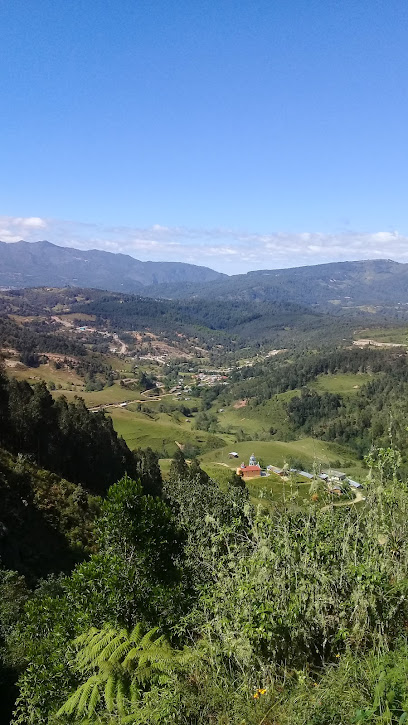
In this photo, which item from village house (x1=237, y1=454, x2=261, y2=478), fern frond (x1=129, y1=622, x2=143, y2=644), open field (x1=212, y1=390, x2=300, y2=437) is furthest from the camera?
open field (x1=212, y1=390, x2=300, y2=437)

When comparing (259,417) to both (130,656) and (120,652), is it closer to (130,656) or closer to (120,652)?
(120,652)

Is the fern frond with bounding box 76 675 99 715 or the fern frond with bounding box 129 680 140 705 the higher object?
the fern frond with bounding box 129 680 140 705

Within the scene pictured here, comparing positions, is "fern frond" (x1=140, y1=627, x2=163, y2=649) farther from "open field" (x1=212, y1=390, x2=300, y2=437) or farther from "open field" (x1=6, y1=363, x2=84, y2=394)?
"open field" (x1=6, y1=363, x2=84, y2=394)

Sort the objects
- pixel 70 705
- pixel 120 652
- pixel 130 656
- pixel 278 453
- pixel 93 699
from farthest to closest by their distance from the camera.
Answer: pixel 278 453 → pixel 120 652 → pixel 130 656 → pixel 70 705 → pixel 93 699

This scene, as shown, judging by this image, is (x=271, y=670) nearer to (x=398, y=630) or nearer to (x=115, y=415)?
(x=398, y=630)

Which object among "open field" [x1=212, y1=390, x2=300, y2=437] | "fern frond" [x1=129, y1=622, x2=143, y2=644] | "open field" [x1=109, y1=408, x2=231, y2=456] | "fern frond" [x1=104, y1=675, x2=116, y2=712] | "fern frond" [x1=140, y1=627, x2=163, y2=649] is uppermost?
"fern frond" [x1=104, y1=675, x2=116, y2=712]

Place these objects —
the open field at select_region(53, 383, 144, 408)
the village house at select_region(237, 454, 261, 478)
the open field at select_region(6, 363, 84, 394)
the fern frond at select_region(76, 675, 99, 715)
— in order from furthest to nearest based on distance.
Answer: the open field at select_region(6, 363, 84, 394)
the open field at select_region(53, 383, 144, 408)
the village house at select_region(237, 454, 261, 478)
the fern frond at select_region(76, 675, 99, 715)

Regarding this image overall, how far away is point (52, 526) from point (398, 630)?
29.2 metres

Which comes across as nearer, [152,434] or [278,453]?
[278,453]

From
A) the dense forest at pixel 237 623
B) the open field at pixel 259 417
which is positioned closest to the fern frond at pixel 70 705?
the dense forest at pixel 237 623

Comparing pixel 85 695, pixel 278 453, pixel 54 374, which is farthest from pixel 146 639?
pixel 54 374

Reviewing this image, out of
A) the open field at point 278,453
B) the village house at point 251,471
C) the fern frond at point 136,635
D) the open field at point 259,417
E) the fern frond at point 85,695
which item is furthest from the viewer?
the open field at point 259,417

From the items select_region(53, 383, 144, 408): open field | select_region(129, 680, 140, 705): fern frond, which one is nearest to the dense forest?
select_region(129, 680, 140, 705): fern frond

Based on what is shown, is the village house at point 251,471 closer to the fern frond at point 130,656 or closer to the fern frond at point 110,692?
the fern frond at point 130,656
